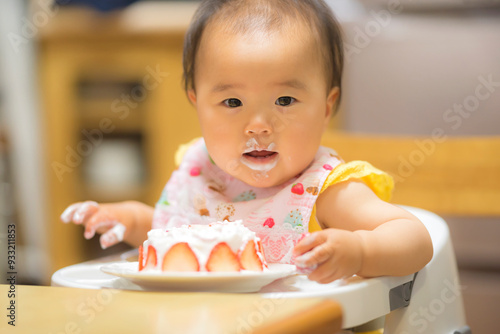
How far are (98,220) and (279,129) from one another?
30 centimetres

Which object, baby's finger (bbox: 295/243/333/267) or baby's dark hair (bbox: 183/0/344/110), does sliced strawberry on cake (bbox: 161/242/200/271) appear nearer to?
baby's finger (bbox: 295/243/333/267)

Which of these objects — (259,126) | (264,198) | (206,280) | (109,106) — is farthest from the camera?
(109,106)

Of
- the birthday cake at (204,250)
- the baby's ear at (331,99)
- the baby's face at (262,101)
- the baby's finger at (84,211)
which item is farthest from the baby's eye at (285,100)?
the baby's finger at (84,211)

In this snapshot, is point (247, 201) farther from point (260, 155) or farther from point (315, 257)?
point (315, 257)

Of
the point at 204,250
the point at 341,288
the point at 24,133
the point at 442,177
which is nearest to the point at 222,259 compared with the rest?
the point at 204,250

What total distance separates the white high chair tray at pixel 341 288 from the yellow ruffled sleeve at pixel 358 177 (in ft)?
0.46

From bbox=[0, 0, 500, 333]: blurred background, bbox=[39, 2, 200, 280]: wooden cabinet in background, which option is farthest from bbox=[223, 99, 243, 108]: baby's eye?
bbox=[39, 2, 200, 280]: wooden cabinet in background

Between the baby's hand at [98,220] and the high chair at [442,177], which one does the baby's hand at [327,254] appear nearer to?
the high chair at [442,177]

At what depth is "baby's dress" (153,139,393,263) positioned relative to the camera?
83cm

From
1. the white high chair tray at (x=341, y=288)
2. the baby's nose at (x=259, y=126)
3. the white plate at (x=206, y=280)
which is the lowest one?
the white high chair tray at (x=341, y=288)

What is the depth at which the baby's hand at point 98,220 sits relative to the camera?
2.95 ft

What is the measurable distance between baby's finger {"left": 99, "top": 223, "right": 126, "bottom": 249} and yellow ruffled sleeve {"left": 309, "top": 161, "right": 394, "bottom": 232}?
0.28 metres

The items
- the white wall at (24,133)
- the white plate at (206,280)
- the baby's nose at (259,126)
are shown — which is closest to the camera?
the white plate at (206,280)

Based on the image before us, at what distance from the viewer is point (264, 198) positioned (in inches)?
35.3
